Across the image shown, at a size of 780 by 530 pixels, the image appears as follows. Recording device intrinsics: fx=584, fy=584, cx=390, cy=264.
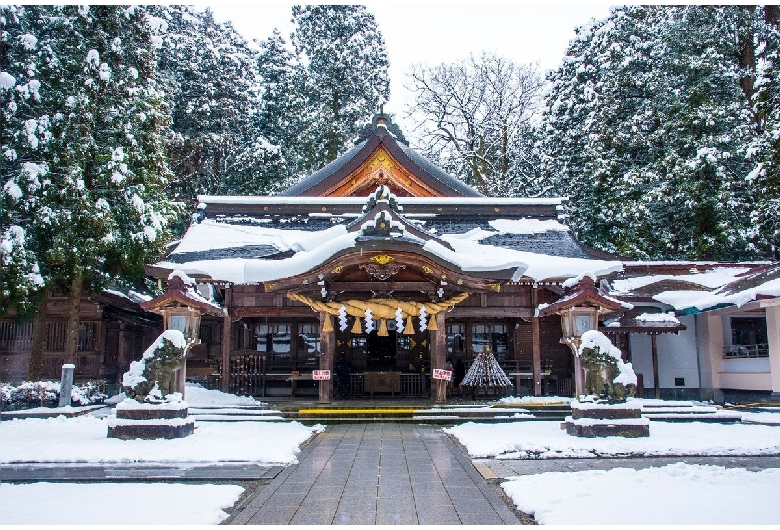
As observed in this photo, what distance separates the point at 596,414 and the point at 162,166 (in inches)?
571

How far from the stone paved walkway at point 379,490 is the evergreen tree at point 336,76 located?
24.9m

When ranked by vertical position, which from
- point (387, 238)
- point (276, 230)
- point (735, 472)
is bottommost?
point (735, 472)

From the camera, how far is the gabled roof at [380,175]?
63.0ft

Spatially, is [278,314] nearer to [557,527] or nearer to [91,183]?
[91,183]

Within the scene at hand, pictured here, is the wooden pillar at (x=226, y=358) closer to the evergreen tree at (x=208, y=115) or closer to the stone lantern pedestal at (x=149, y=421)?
the stone lantern pedestal at (x=149, y=421)

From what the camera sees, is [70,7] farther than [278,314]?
Yes

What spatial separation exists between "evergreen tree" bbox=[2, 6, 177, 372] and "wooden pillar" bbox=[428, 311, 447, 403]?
8.62 m

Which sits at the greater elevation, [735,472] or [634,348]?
[634,348]

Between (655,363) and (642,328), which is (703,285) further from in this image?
(642,328)

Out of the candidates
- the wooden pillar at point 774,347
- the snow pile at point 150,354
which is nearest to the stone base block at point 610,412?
the snow pile at point 150,354

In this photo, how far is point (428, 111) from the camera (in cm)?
3356

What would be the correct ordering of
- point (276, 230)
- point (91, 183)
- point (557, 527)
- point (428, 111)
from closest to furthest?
point (557, 527), point (91, 183), point (276, 230), point (428, 111)

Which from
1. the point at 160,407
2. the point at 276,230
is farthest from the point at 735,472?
the point at 276,230

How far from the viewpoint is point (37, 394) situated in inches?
583
